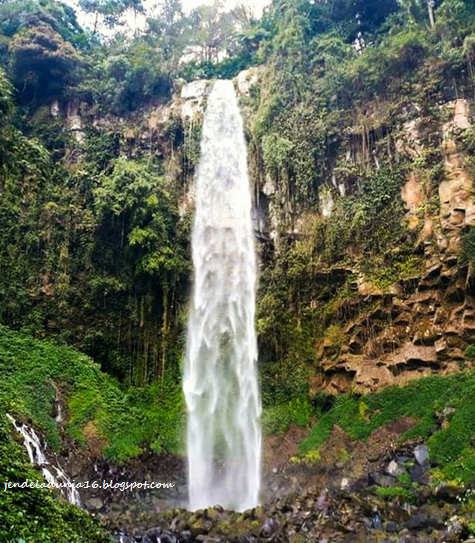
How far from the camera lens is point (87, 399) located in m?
17.3

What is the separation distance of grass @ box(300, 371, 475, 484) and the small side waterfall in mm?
7365

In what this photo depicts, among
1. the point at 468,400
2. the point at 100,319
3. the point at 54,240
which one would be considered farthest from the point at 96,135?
the point at 468,400

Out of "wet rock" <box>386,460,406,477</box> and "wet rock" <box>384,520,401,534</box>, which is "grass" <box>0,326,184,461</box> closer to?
"wet rock" <box>386,460,406,477</box>

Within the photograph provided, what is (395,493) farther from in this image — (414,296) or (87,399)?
(87,399)

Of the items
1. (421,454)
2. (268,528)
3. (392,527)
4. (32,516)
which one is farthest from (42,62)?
(392,527)

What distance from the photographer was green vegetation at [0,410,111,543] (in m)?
5.86

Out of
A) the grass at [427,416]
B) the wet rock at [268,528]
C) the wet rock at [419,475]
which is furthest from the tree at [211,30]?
the wet rock at [268,528]

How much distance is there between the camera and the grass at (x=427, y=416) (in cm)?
1265

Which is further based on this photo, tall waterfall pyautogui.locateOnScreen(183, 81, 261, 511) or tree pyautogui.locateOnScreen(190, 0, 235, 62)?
tree pyautogui.locateOnScreen(190, 0, 235, 62)

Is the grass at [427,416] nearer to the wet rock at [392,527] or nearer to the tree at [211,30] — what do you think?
the wet rock at [392,527]

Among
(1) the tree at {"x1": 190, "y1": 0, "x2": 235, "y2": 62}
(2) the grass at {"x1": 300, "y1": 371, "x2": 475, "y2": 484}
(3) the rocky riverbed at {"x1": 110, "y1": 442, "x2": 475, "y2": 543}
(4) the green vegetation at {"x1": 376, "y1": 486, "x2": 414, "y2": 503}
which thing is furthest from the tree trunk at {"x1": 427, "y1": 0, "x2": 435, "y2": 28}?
(4) the green vegetation at {"x1": 376, "y1": 486, "x2": 414, "y2": 503}

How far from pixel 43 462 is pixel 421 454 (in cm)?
953

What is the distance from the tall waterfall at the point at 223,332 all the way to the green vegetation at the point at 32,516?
7860mm

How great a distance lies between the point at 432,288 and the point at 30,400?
13.4 m
